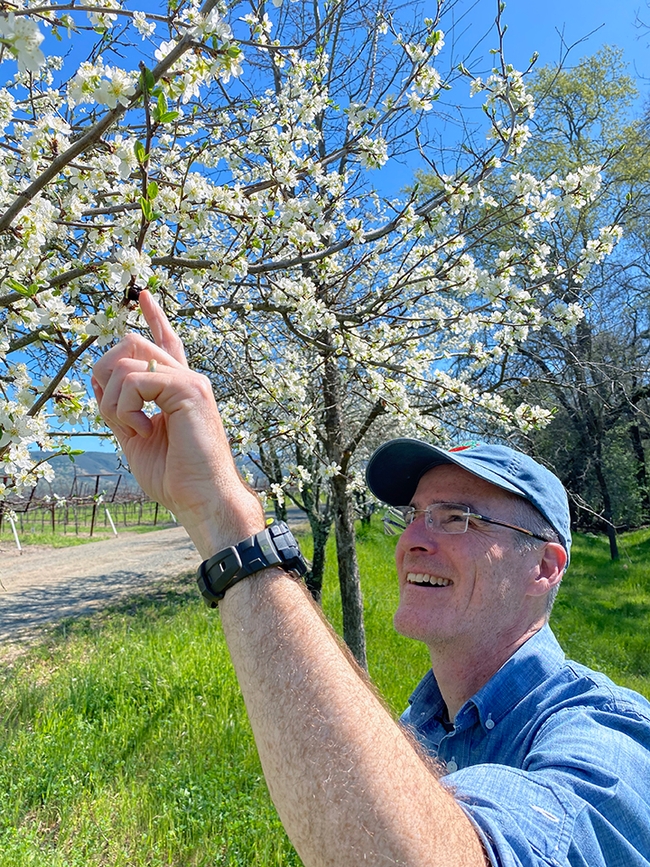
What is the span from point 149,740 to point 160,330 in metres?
3.84

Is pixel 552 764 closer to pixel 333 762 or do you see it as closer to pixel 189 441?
pixel 333 762

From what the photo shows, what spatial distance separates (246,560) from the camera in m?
0.91

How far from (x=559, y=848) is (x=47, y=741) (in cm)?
410

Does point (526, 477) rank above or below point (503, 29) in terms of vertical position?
below

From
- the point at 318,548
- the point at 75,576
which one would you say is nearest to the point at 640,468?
the point at 318,548

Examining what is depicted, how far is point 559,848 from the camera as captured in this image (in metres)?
0.80

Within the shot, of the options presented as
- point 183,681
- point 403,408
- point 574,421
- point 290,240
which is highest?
point 290,240

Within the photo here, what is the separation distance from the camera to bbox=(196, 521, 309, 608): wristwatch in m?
0.91

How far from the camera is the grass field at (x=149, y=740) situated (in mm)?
2941

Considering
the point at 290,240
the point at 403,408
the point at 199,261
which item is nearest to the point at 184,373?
the point at 199,261

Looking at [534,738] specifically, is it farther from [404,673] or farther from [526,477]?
[404,673]

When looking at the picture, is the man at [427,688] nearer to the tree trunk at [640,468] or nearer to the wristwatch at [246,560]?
the wristwatch at [246,560]

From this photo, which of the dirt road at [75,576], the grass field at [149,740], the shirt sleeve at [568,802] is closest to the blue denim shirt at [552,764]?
the shirt sleeve at [568,802]

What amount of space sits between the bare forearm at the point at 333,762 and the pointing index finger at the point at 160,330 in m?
0.54
